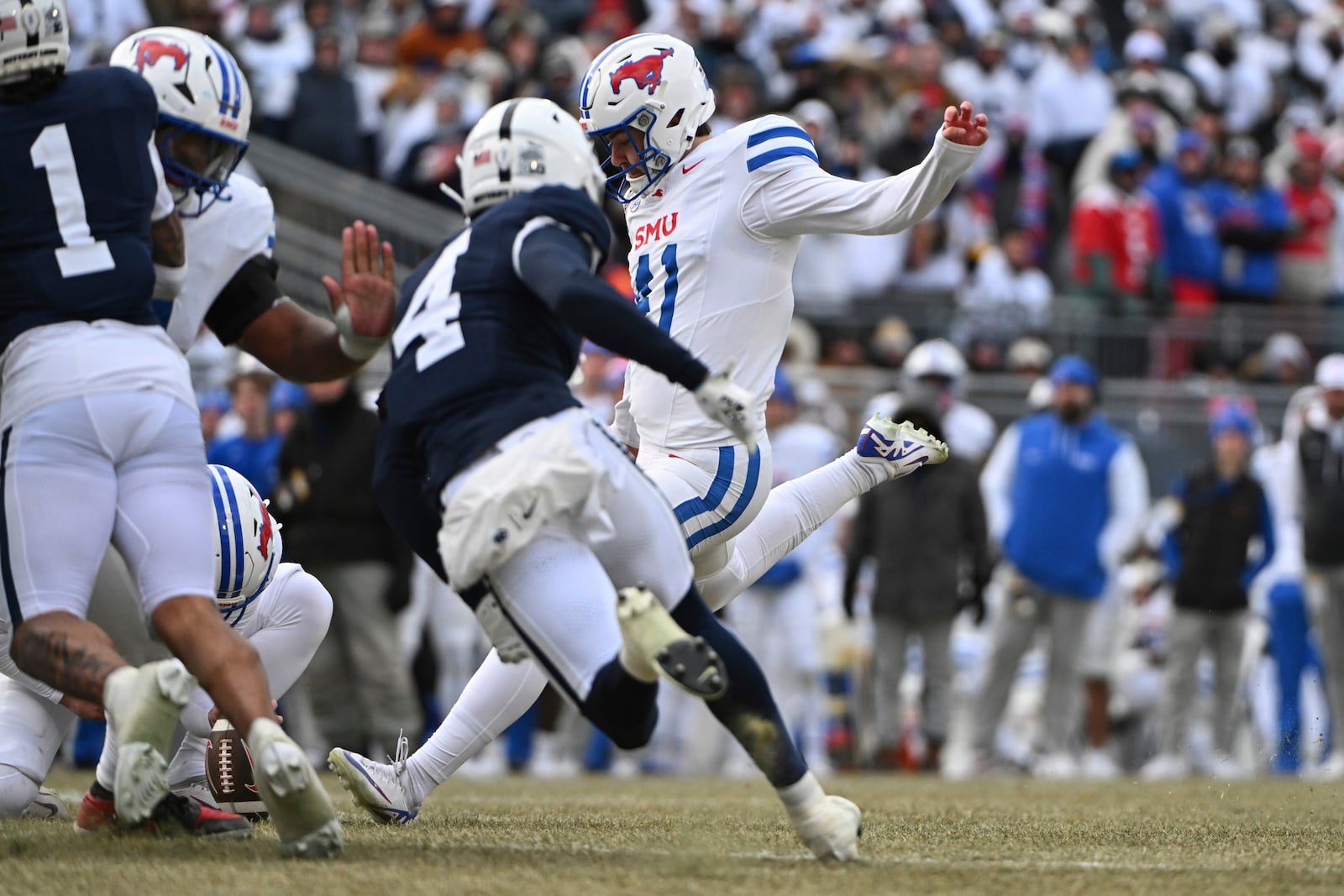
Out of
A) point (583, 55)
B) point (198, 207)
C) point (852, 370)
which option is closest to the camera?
point (198, 207)

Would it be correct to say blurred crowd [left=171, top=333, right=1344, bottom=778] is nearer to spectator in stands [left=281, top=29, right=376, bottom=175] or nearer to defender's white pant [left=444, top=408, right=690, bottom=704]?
spectator in stands [left=281, top=29, right=376, bottom=175]

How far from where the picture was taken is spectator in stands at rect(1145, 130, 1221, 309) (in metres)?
15.4

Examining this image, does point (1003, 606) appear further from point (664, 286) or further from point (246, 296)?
point (246, 296)

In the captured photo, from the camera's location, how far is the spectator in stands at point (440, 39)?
49.4 ft

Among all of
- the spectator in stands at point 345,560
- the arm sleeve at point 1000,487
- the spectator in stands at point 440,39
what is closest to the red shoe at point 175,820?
the spectator in stands at point 345,560

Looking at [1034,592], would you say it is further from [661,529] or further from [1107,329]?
[661,529]

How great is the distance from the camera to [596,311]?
4.27 meters

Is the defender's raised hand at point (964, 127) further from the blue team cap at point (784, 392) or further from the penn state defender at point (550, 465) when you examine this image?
the blue team cap at point (784, 392)

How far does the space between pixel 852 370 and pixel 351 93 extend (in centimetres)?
388

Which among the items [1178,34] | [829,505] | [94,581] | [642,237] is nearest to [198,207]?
[94,581]

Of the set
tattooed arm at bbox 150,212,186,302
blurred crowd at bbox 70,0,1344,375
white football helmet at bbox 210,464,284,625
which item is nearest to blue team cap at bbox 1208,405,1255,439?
blurred crowd at bbox 70,0,1344,375

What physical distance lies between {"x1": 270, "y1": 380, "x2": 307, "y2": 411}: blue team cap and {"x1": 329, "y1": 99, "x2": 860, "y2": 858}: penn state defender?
6181 mm

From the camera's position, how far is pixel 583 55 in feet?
46.6

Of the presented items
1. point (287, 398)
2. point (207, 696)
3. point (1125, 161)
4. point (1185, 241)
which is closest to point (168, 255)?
point (207, 696)
